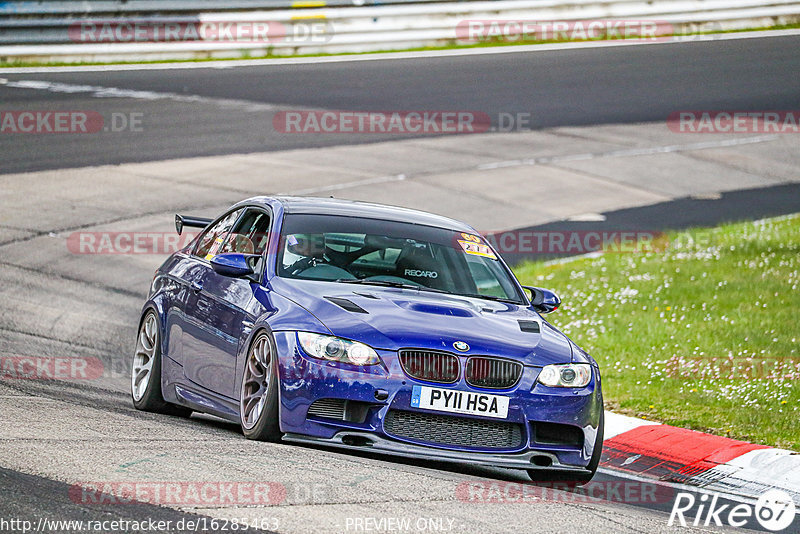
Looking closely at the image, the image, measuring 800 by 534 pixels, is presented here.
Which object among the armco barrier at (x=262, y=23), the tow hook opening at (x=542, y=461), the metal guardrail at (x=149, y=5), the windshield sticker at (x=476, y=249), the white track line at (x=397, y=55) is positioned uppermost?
the metal guardrail at (x=149, y=5)

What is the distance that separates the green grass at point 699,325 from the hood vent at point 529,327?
2.40m

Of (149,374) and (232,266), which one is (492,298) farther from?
(149,374)

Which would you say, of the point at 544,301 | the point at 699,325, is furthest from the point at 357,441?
the point at 699,325

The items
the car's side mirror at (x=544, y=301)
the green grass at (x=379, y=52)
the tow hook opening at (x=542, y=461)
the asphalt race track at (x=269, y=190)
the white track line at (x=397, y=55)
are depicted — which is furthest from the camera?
the green grass at (x=379, y=52)

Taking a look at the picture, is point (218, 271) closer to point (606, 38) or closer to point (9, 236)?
point (9, 236)

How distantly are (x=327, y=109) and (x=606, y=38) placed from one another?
11.3 meters

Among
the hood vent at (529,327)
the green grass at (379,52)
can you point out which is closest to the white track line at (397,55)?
the green grass at (379,52)

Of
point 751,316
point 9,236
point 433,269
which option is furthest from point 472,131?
point 433,269

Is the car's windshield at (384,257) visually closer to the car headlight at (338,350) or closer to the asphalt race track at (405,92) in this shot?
the car headlight at (338,350)

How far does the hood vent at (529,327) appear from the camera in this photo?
782 cm

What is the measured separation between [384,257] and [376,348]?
1.38m

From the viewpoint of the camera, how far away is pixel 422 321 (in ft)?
24.5

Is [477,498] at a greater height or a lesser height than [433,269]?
lesser

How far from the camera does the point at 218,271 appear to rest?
322 inches
